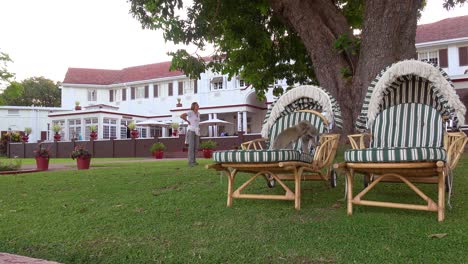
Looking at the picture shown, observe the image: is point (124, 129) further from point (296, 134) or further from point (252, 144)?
point (296, 134)

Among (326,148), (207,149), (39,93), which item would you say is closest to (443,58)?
(207,149)

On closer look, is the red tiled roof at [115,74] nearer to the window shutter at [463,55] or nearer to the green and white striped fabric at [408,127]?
the window shutter at [463,55]

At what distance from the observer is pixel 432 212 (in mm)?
4184

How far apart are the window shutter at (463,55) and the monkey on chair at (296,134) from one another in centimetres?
2469

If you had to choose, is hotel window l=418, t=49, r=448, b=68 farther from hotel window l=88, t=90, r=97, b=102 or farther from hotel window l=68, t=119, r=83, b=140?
hotel window l=88, t=90, r=97, b=102

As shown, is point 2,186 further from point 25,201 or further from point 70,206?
point 70,206

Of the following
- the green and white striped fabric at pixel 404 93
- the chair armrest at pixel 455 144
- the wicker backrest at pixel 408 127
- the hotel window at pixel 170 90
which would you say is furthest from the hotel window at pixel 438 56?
the chair armrest at pixel 455 144

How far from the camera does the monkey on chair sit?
17.2ft

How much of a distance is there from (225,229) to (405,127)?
8.21 feet

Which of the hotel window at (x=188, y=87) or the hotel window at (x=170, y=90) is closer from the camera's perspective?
the hotel window at (x=188, y=87)

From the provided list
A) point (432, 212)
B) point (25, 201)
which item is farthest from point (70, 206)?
point (432, 212)

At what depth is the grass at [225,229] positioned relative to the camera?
129 inches

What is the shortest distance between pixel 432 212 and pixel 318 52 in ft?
15.3

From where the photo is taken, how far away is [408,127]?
4.99m
